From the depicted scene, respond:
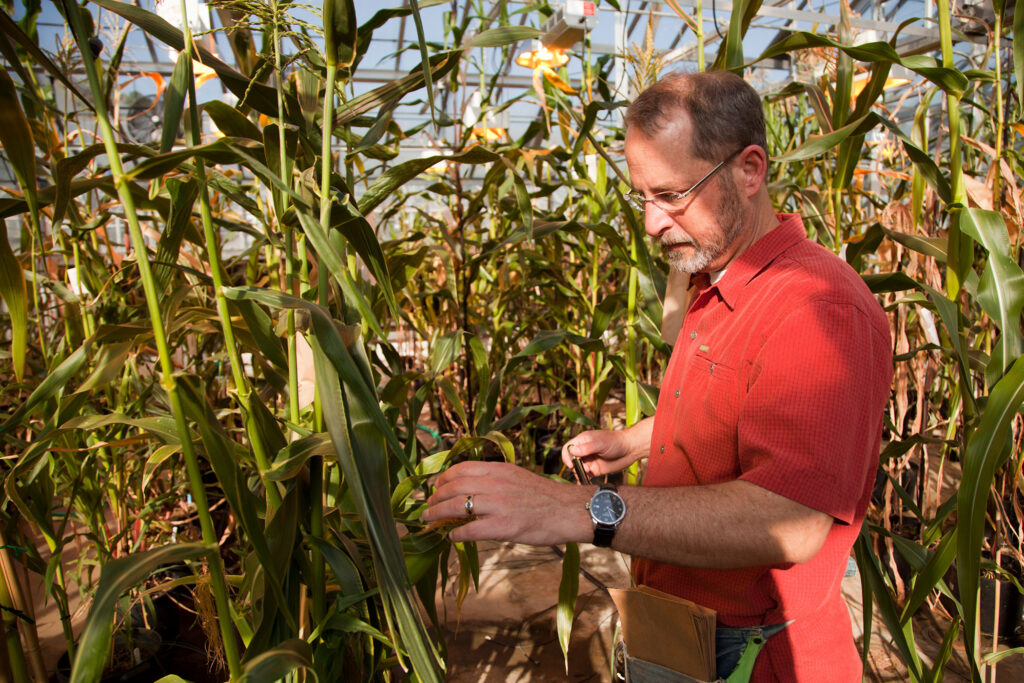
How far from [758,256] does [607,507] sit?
1.31ft

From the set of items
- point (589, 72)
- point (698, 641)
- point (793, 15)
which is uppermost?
point (793, 15)

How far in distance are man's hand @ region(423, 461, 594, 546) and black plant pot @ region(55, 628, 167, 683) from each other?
2.98 feet

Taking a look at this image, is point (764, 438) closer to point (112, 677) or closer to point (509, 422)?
point (509, 422)

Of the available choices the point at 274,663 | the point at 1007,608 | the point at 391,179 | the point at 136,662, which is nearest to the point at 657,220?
the point at 391,179

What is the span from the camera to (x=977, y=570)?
0.64 metres

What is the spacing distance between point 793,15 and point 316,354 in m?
3.66

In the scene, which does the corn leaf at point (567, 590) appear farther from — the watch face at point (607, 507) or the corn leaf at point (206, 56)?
the corn leaf at point (206, 56)

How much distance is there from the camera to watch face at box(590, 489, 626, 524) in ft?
2.29

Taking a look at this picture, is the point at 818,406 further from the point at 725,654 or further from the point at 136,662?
the point at 136,662

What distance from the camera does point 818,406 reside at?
681 mm

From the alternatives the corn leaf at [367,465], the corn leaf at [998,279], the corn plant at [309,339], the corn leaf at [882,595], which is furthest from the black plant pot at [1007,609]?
the corn leaf at [367,465]

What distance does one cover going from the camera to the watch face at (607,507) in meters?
0.70

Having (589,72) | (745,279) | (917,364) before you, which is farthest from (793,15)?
(745,279)

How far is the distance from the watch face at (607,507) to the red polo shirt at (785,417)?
14cm
